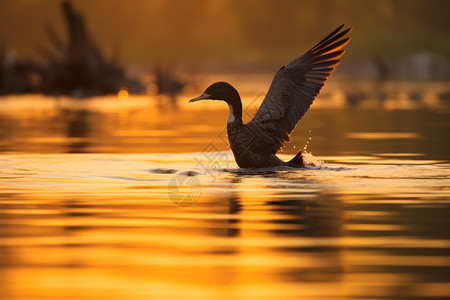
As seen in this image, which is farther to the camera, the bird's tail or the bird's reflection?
the bird's tail

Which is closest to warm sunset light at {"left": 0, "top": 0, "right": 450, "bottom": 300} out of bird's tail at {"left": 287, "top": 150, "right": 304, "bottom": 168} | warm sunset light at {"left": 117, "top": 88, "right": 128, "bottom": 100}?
bird's tail at {"left": 287, "top": 150, "right": 304, "bottom": 168}

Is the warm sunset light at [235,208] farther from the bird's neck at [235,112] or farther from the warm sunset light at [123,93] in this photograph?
the warm sunset light at [123,93]

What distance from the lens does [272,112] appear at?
14469 mm

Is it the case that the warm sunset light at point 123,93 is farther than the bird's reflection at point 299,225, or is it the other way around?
the warm sunset light at point 123,93

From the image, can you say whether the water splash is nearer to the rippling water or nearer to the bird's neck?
the rippling water

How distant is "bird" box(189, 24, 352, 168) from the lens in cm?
1434

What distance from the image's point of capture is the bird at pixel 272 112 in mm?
14336

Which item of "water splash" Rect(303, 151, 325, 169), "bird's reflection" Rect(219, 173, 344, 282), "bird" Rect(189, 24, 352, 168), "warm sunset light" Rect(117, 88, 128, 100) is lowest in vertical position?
"bird's reflection" Rect(219, 173, 344, 282)

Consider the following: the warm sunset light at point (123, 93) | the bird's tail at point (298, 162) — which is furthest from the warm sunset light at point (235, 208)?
the warm sunset light at point (123, 93)

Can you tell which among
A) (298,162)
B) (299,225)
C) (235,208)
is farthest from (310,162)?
(299,225)

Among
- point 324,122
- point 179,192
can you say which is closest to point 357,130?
point 324,122

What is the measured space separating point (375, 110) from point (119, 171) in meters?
20.0

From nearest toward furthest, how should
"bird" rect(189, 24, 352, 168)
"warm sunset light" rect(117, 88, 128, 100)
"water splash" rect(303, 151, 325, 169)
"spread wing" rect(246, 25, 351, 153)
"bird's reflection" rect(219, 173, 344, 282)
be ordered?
"bird's reflection" rect(219, 173, 344, 282) < "bird" rect(189, 24, 352, 168) < "spread wing" rect(246, 25, 351, 153) < "water splash" rect(303, 151, 325, 169) < "warm sunset light" rect(117, 88, 128, 100)

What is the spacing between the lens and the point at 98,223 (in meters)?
9.82
